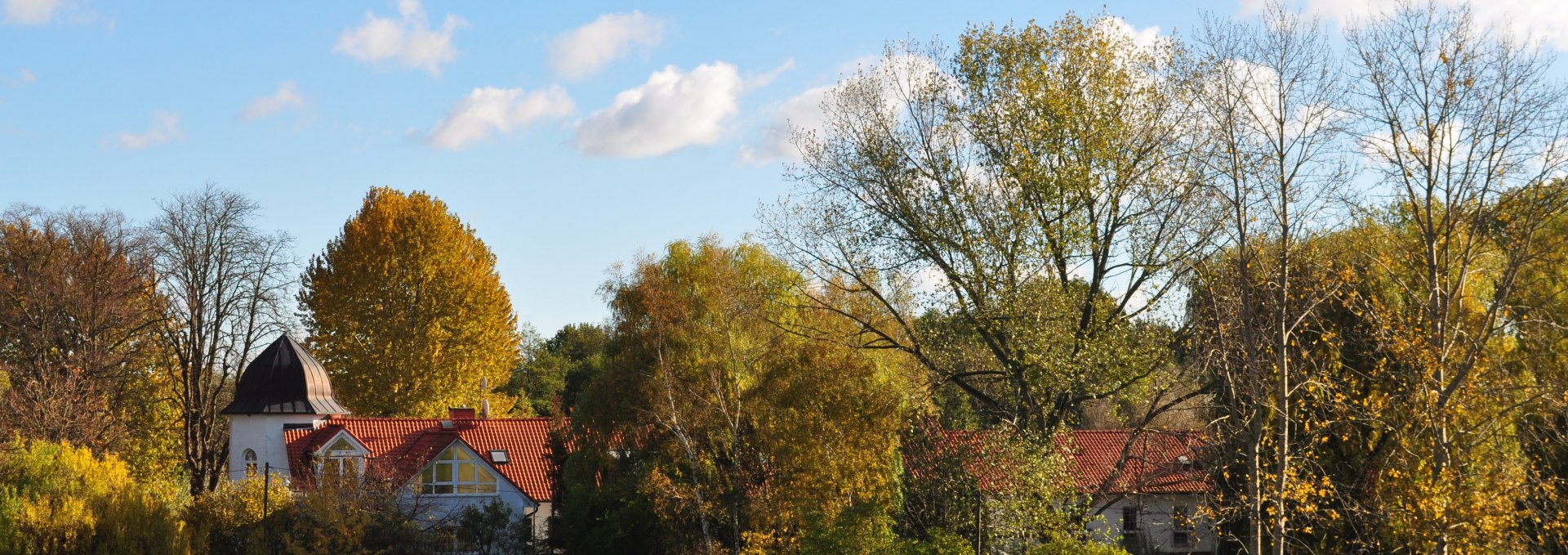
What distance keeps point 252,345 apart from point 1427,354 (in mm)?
Answer: 31833

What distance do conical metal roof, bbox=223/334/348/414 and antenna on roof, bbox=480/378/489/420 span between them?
4.45m

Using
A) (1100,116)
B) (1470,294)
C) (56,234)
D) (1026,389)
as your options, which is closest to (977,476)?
(1026,389)

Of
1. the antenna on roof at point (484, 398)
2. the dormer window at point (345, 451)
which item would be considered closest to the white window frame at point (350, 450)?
the dormer window at point (345, 451)

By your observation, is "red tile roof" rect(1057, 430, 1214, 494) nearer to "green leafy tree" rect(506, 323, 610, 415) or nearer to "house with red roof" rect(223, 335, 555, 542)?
"house with red roof" rect(223, 335, 555, 542)

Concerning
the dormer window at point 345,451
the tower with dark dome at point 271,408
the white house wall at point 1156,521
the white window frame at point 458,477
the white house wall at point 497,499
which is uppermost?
the tower with dark dome at point 271,408

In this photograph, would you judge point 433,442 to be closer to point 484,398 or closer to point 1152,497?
point 484,398

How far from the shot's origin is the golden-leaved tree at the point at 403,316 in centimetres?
4081

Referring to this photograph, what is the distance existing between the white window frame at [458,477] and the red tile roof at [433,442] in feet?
0.58

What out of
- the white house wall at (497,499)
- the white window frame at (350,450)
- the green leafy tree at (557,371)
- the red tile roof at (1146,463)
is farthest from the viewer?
the green leafy tree at (557,371)

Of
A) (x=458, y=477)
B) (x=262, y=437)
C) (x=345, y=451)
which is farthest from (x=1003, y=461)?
(x=262, y=437)

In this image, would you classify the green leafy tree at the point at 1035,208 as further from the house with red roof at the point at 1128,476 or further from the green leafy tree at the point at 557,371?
the green leafy tree at the point at 557,371

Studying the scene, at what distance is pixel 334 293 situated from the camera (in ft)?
135

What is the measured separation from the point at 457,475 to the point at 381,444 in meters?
2.83

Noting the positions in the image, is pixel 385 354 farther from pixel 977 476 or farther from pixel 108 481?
pixel 977 476
